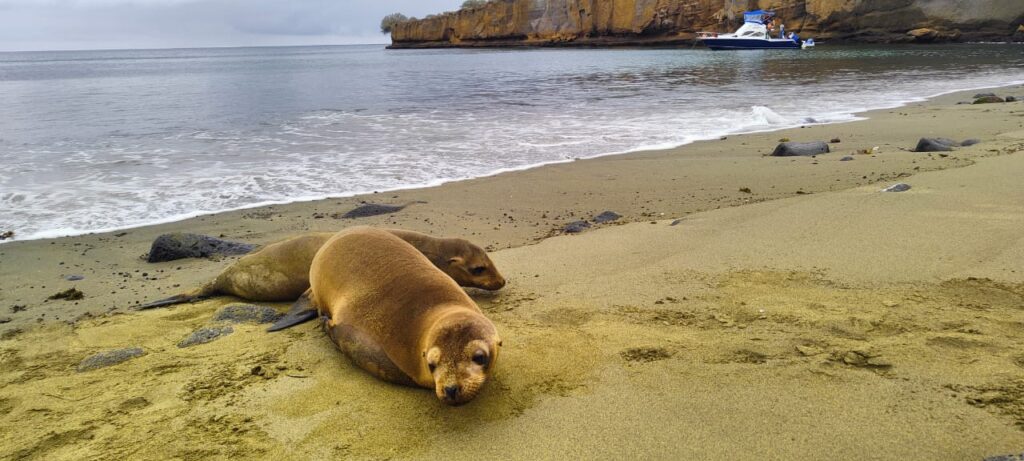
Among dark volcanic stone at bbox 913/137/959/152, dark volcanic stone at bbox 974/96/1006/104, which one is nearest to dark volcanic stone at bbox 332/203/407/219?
dark volcanic stone at bbox 913/137/959/152

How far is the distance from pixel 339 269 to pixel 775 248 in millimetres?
3114

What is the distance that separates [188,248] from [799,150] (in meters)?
8.16

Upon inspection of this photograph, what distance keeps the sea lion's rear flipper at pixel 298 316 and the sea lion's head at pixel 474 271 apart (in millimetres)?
923

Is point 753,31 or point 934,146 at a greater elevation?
point 753,31

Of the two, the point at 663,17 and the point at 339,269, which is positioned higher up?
the point at 663,17

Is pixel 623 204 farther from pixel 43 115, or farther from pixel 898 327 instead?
pixel 43 115

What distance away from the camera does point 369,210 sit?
7.67 meters

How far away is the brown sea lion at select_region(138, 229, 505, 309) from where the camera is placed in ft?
14.9

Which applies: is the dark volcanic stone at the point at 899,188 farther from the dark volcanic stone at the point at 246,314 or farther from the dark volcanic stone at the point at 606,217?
the dark volcanic stone at the point at 246,314

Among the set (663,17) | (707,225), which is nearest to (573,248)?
(707,225)

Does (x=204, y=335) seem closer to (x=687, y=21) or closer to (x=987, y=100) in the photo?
(x=987, y=100)

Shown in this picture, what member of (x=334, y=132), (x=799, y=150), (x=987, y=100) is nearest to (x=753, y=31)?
(x=987, y=100)

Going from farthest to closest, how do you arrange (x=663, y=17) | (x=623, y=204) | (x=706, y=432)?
(x=663, y=17)
(x=623, y=204)
(x=706, y=432)

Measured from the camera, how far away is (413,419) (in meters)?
2.79
